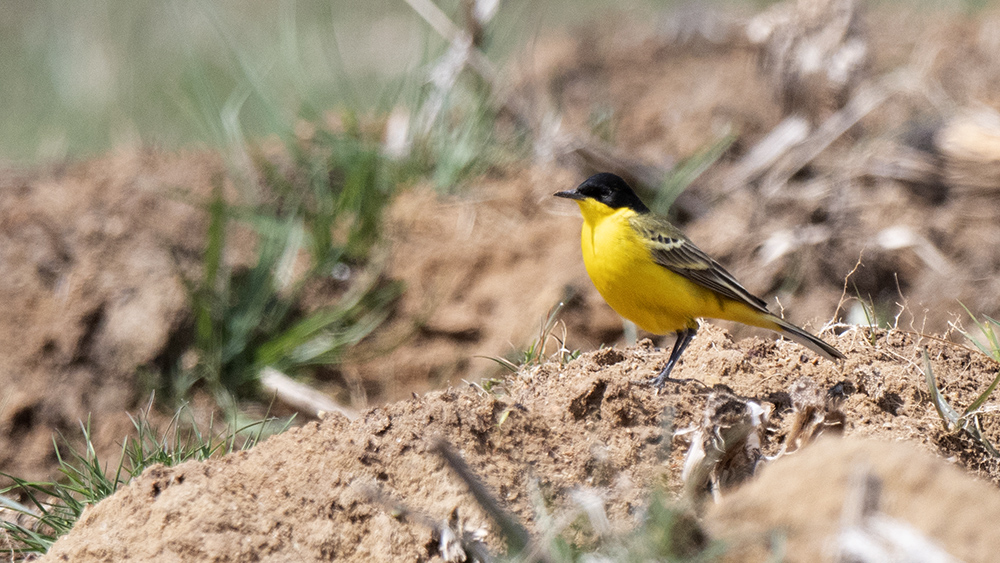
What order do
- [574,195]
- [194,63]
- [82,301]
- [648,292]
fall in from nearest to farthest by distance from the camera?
[648,292], [574,195], [82,301], [194,63]

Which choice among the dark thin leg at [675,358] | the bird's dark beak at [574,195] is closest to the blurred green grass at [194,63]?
the bird's dark beak at [574,195]

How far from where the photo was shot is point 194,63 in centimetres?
712

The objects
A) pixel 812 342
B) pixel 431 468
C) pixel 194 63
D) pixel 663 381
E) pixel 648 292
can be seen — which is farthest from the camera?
pixel 194 63

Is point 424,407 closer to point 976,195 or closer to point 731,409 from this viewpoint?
point 731,409

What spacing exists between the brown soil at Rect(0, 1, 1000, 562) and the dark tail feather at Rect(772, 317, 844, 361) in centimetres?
5

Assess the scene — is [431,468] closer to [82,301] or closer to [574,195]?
[574,195]

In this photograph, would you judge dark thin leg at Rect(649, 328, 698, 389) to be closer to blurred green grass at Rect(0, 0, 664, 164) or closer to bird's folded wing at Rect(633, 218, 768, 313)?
bird's folded wing at Rect(633, 218, 768, 313)

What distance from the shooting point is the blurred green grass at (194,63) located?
770 cm

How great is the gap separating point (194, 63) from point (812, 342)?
5.21 m

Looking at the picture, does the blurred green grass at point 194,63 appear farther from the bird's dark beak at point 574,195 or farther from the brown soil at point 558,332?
the bird's dark beak at point 574,195

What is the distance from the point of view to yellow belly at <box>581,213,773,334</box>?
4453 mm

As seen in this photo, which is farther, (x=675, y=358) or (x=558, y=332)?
(x=558, y=332)

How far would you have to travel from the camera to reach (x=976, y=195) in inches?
266

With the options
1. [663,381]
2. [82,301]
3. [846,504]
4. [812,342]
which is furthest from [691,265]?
[82,301]
